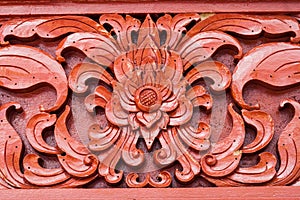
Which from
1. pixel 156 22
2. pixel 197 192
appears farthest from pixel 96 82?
pixel 197 192

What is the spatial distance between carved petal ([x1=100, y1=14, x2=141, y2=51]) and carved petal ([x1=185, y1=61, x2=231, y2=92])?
138mm

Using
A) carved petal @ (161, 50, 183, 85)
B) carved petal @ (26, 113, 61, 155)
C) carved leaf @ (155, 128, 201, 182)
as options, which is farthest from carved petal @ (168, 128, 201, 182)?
carved petal @ (26, 113, 61, 155)

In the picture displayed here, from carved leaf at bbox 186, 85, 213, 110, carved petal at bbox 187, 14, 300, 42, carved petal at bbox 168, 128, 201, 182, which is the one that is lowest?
carved petal at bbox 168, 128, 201, 182

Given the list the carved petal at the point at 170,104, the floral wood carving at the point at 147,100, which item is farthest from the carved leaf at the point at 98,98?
the carved petal at the point at 170,104

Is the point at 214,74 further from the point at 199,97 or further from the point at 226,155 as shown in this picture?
the point at 226,155

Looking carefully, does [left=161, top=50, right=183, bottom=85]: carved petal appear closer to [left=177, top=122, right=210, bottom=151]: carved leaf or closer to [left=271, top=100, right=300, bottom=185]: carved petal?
[left=177, top=122, right=210, bottom=151]: carved leaf

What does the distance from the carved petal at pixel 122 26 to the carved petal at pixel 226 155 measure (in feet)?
0.86

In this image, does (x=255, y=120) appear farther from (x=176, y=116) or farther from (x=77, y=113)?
(x=77, y=113)

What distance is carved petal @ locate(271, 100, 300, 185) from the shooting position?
4.20 feet

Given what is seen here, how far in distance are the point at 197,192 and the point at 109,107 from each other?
233 millimetres

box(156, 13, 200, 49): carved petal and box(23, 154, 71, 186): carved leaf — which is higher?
box(156, 13, 200, 49): carved petal

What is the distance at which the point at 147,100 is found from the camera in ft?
4.38

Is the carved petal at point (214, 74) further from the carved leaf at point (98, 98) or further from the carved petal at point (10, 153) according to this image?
the carved petal at point (10, 153)

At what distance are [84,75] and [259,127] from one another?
13.7 inches
